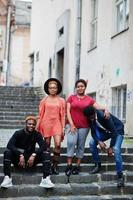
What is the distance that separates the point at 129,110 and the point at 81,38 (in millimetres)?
5865

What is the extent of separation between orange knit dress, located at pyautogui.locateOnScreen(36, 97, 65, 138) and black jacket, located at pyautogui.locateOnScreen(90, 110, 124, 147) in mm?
564

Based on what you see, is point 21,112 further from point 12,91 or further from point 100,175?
point 100,175

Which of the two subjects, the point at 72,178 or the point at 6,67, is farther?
the point at 6,67

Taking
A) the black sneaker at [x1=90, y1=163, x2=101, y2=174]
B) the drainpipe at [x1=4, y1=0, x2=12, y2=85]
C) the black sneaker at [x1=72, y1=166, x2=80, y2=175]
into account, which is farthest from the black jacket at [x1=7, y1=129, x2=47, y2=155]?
the drainpipe at [x1=4, y1=0, x2=12, y2=85]

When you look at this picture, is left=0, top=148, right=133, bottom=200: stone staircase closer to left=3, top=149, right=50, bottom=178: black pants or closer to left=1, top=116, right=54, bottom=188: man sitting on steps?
left=1, top=116, right=54, bottom=188: man sitting on steps

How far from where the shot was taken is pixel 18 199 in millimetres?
8023

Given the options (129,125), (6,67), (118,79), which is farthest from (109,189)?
(6,67)

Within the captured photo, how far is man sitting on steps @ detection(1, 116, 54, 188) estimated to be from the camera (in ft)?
26.9

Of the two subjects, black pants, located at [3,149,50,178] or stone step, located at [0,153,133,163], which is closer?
black pants, located at [3,149,50,178]

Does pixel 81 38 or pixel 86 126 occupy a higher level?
pixel 81 38

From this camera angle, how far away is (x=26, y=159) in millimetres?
8484

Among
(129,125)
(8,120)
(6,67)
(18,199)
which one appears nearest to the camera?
(18,199)

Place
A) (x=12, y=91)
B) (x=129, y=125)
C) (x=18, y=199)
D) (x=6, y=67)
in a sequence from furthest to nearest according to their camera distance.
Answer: (x=6, y=67) < (x=12, y=91) < (x=129, y=125) < (x=18, y=199)

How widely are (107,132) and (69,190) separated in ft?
3.99
